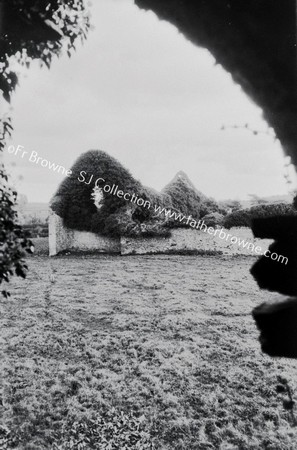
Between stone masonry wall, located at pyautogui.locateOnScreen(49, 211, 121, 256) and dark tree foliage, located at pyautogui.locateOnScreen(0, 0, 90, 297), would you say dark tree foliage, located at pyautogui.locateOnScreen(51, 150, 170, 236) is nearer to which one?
stone masonry wall, located at pyautogui.locateOnScreen(49, 211, 121, 256)

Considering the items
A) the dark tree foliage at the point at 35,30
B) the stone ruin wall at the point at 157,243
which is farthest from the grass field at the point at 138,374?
the stone ruin wall at the point at 157,243

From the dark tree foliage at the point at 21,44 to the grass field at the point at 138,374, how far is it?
3.02m

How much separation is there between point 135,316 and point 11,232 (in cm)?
733

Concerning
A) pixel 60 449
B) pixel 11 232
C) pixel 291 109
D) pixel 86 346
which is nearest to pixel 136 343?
pixel 86 346

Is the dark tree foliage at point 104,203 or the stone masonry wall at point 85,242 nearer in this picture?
the dark tree foliage at point 104,203

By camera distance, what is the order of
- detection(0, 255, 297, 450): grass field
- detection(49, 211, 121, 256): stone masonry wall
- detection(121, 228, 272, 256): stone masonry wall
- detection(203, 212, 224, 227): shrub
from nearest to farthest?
1. detection(0, 255, 297, 450): grass field
2. detection(121, 228, 272, 256): stone masonry wall
3. detection(203, 212, 224, 227): shrub
4. detection(49, 211, 121, 256): stone masonry wall

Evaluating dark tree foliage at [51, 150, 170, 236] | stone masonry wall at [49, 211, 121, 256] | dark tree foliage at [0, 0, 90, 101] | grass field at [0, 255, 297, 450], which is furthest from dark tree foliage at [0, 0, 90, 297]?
stone masonry wall at [49, 211, 121, 256]

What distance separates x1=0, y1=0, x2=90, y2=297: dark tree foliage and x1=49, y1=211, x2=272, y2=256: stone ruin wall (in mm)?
20233

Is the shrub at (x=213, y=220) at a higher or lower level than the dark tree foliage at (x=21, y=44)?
higher

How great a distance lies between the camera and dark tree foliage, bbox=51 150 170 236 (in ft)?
78.4

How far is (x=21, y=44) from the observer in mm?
3545

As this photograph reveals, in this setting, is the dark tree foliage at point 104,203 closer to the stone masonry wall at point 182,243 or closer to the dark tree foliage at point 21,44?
the stone masonry wall at point 182,243

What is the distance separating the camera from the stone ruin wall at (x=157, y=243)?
76.4ft

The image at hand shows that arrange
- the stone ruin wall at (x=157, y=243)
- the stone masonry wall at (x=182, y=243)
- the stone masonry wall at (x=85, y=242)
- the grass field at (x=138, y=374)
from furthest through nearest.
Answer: the stone masonry wall at (x=85, y=242) < the stone masonry wall at (x=182, y=243) < the stone ruin wall at (x=157, y=243) < the grass field at (x=138, y=374)
